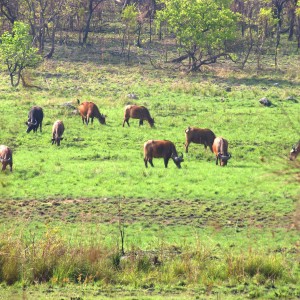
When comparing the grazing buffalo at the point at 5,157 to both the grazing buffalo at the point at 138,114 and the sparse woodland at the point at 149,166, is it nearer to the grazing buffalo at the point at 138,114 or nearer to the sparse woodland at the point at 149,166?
the sparse woodland at the point at 149,166

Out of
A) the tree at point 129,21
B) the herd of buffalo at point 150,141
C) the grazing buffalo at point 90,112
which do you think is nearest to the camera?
the herd of buffalo at point 150,141

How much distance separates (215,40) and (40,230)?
30.1 m

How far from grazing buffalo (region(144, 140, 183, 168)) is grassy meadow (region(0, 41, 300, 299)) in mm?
506

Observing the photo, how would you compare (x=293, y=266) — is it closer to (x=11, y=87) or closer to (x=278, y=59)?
(x=11, y=87)

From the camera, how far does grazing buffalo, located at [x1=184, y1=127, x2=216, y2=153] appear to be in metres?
23.8

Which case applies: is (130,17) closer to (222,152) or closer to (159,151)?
(222,152)

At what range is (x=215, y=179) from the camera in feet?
64.7

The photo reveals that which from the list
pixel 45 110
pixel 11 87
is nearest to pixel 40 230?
pixel 45 110

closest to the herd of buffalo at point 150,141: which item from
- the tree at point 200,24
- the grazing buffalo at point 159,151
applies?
the grazing buffalo at point 159,151

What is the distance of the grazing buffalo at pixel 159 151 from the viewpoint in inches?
851

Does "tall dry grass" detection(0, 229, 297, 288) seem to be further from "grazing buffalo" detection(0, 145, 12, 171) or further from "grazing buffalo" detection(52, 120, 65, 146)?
"grazing buffalo" detection(52, 120, 65, 146)

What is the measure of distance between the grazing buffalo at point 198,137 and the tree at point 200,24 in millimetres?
20008

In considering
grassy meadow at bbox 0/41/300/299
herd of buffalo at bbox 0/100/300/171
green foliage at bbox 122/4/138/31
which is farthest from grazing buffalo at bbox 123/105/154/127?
green foliage at bbox 122/4/138/31

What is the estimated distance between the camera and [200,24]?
4388cm
